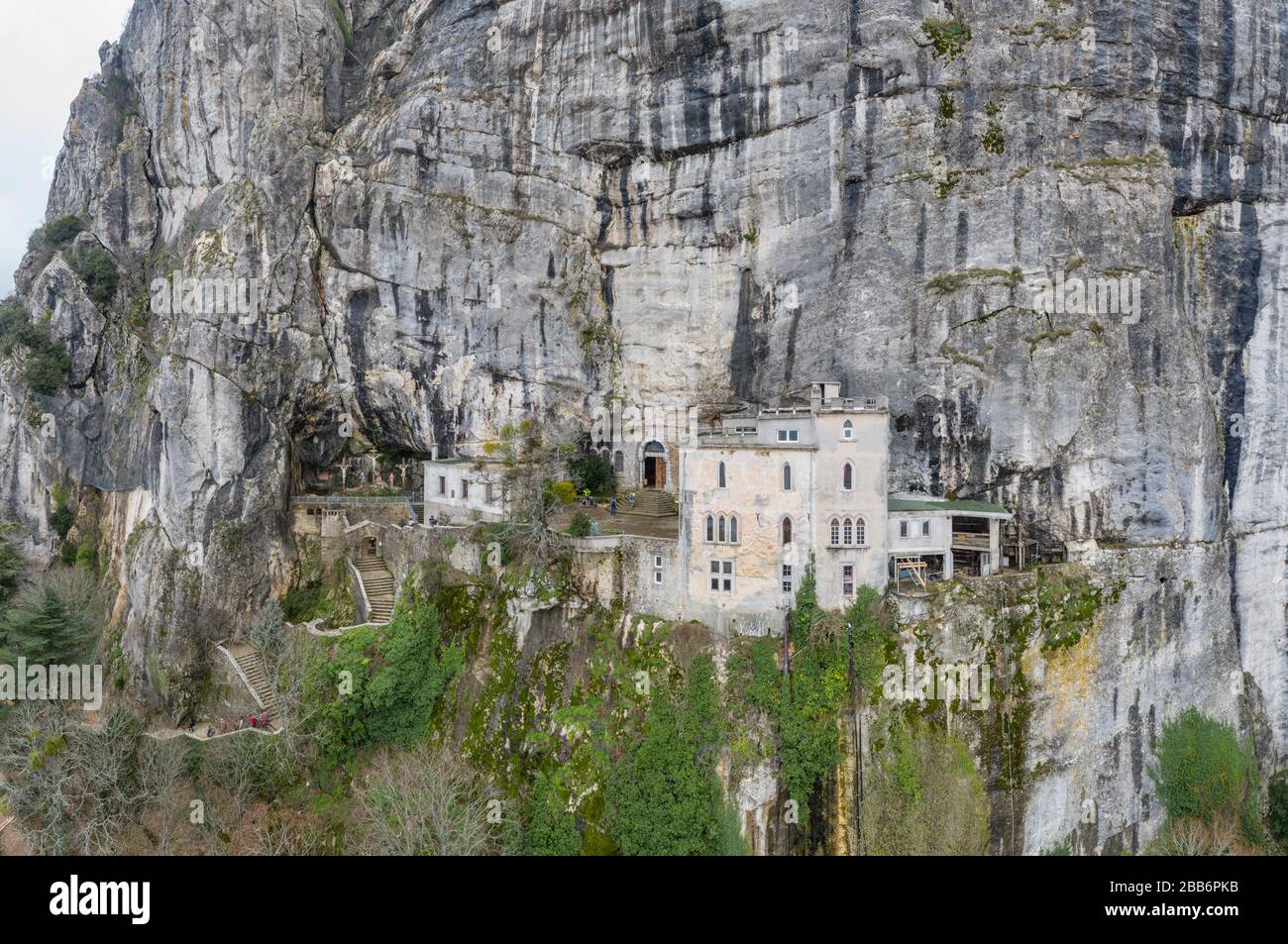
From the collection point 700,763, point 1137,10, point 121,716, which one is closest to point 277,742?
point 121,716

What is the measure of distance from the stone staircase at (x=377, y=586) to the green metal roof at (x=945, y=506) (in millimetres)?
22174

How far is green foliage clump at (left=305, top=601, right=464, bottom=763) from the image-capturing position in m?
27.9

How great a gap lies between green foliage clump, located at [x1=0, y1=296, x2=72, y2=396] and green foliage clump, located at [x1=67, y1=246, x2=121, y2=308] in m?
3.37

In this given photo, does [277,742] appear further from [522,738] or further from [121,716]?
[522,738]

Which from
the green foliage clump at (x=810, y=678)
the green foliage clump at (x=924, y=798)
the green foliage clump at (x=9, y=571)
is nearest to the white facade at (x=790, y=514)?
the green foliage clump at (x=810, y=678)

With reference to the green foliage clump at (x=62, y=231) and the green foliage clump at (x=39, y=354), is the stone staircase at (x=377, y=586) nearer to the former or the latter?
the green foliage clump at (x=39, y=354)

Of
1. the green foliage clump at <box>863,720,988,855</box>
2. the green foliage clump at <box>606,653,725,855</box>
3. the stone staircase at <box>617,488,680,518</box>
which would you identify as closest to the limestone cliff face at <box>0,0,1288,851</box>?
the green foliage clump at <box>863,720,988,855</box>

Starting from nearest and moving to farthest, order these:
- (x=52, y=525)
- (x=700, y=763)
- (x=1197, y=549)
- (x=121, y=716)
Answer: (x=700, y=763)
(x=1197, y=549)
(x=121, y=716)
(x=52, y=525)

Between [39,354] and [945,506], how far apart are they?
4915 centimetres

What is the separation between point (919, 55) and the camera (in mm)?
30016

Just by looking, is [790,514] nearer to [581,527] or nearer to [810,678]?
[810,678]

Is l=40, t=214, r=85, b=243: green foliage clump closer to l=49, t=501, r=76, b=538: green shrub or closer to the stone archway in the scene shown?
l=49, t=501, r=76, b=538: green shrub

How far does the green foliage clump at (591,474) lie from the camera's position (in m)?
37.5

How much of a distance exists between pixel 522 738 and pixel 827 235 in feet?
81.2
